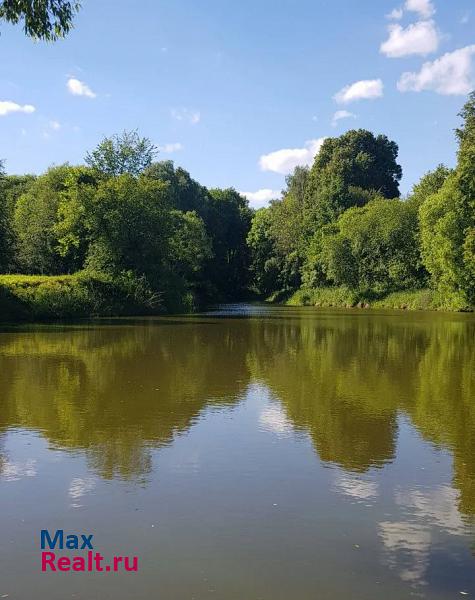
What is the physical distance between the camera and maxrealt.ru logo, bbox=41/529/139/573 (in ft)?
14.4

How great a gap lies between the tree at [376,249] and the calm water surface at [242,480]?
1668 inches

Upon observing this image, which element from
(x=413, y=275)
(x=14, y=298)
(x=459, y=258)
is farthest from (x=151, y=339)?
(x=413, y=275)

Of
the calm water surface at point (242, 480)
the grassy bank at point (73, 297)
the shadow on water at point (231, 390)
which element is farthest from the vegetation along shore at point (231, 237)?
the calm water surface at point (242, 480)

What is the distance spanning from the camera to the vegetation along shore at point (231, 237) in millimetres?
39719

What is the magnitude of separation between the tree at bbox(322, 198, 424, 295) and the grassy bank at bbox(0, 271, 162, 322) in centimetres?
2359

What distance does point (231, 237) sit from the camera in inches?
3337

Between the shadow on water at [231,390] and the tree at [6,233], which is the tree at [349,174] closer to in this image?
the tree at [6,233]

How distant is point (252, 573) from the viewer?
4.26m

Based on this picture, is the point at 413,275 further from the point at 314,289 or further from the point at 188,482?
the point at 188,482

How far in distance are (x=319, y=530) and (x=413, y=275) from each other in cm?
5193

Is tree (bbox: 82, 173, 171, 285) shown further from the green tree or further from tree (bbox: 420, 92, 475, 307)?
tree (bbox: 420, 92, 475, 307)

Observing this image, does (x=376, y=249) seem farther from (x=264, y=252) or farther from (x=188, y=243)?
(x=264, y=252)

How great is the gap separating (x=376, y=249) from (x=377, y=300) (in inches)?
190

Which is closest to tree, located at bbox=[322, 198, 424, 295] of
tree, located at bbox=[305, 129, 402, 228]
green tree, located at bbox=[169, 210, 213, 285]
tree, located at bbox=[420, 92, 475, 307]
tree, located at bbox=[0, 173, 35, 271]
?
tree, located at bbox=[305, 129, 402, 228]
